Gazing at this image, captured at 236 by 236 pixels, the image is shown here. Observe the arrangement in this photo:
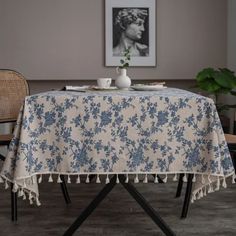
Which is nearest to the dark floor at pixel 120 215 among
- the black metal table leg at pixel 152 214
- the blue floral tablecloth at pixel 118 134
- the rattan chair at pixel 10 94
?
the black metal table leg at pixel 152 214

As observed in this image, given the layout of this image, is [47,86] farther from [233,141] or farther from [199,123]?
[199,123]

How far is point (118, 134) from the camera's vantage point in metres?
1.98

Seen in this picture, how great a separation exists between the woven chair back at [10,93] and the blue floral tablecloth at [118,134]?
1190 millimetres

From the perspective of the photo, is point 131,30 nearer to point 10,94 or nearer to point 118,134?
point 10,94

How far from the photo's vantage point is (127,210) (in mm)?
2662

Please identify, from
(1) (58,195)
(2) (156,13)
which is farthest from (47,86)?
(1) (58,195)

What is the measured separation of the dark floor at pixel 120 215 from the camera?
2281mm

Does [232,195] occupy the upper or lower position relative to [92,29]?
lower

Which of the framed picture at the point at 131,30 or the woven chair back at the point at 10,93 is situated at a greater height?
the framed picture at the point at 131,30

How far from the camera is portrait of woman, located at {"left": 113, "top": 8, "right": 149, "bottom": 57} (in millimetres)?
5090

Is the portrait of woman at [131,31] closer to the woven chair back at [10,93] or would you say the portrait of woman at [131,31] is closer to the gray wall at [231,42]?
the gray wall at [231,42]

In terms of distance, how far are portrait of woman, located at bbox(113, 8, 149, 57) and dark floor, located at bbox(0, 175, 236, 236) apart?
2.36 meters

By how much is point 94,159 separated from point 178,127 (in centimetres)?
43

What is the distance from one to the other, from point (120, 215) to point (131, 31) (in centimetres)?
304
